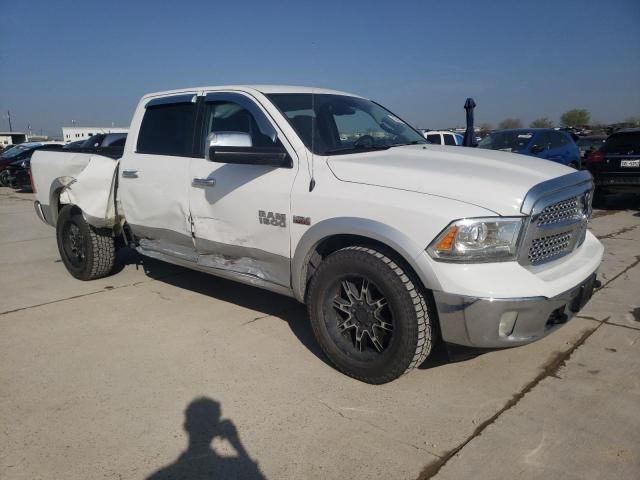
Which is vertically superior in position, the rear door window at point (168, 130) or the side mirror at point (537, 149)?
the rear door window at point (168, 130)

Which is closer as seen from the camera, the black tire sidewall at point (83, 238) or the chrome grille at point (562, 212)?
the chrome grille at point (562, 212)

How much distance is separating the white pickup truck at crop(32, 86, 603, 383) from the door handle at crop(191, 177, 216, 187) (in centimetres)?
2

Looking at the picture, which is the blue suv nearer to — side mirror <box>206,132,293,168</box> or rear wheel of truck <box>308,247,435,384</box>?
side mirror <box>206,132,293,168</box>

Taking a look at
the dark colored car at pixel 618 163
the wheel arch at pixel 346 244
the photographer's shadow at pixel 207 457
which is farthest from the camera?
the dark colored car at pixel 618 163

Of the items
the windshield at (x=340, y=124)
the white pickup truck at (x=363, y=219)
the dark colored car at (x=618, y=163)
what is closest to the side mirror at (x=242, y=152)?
the white pickup truck at (x=363, y=219)

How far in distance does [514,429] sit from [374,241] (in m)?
1.28

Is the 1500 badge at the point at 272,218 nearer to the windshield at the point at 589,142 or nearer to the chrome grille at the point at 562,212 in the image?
the chrome grille at the point at 562,212

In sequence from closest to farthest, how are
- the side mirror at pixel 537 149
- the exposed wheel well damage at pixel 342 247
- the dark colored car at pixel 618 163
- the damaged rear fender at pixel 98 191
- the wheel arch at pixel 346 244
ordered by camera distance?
the wheel arch at pixel 346 244, the exposed wheel well damage at pixel 342 247, the damaged rear fender at pixel 98 191, the dark colored car at pixel 618 163, the side mirror at pixel 537 149

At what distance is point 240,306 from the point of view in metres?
4.62

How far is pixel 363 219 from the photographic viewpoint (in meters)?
2.98

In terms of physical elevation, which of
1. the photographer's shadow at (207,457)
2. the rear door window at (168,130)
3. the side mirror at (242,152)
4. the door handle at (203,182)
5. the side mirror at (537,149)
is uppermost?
the rear door window at (168,130)

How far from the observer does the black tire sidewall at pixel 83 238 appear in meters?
5.26

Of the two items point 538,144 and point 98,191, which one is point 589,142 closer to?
point 538,144

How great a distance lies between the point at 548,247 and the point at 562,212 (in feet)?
0.80
